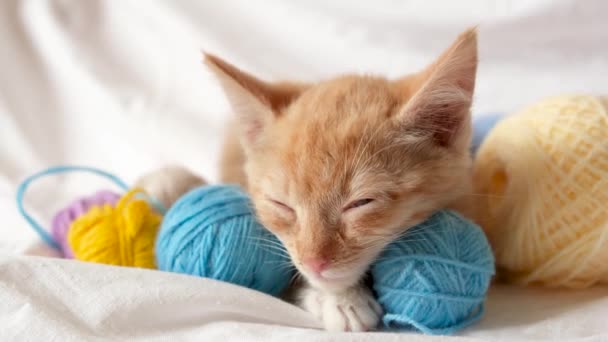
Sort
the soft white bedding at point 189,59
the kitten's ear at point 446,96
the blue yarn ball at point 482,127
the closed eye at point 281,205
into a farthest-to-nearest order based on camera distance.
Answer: the soft white bedding at point 189,59 < the blue yarn ball at point 482,127 < the closed eye at point 281,205 < the kitten's ear at point 446,96

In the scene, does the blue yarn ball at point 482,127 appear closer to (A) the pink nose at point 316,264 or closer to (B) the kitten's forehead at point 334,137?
(B) the kitten's forehead at point 334,137

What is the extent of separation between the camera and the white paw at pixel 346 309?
1061 mm

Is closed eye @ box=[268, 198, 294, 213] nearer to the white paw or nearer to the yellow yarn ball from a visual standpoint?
the white paw

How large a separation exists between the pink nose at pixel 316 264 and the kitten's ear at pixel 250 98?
353 mm

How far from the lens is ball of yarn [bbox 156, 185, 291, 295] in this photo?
1.14m

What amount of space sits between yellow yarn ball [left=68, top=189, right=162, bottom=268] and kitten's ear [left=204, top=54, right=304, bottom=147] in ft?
0.96

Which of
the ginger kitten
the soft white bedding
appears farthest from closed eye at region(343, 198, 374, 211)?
the soft white bedding

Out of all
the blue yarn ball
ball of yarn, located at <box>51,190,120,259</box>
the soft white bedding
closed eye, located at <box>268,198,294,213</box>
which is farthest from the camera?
the soft white bedding

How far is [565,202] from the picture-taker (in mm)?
1183

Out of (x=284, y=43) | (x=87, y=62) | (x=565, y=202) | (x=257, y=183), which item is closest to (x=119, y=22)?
(x=87, y=62)

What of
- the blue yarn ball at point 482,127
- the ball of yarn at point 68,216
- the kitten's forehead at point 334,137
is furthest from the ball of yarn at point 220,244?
the blue yarn ball at point 482,127

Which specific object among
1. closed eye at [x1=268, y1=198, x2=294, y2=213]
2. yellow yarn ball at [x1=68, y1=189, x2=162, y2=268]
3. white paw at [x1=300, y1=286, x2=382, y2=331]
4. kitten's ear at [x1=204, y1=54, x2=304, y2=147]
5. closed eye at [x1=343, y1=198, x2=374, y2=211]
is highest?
kitten's ear at [x1=204, y1=54, x2=304, y2=147]

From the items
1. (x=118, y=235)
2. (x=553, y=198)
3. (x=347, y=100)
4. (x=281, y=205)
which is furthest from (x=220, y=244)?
(x=553, y=198)

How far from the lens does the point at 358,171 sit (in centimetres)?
104
